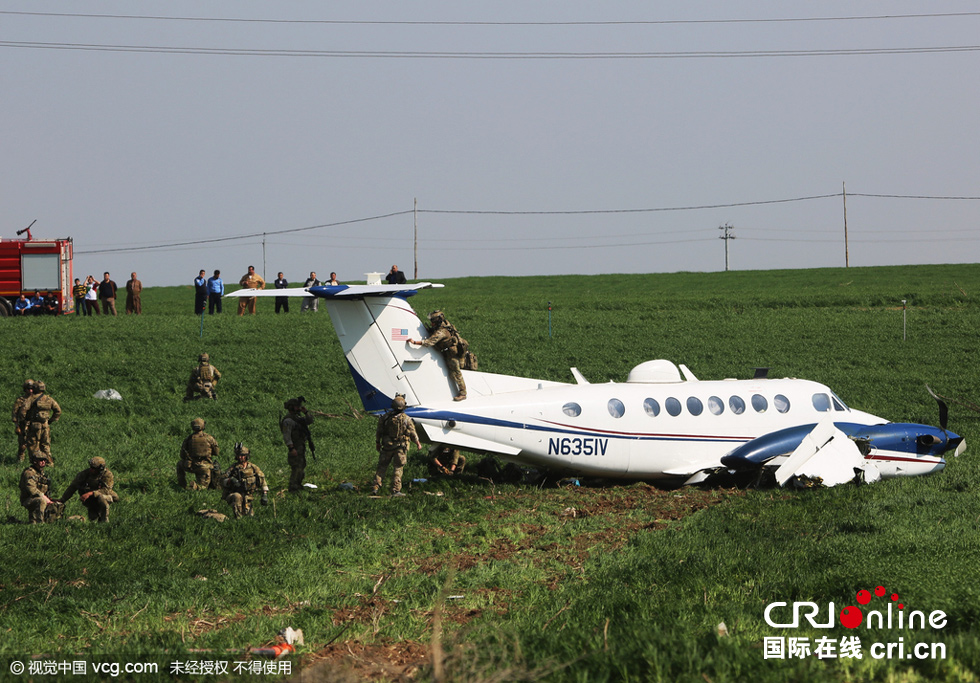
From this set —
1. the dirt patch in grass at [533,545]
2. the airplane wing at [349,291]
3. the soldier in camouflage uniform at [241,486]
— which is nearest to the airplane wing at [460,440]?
the dirt patch in grass at [533,545]

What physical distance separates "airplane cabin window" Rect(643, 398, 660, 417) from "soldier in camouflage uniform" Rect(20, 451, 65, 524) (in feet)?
36.5

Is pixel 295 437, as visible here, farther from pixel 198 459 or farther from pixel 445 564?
pixel 445 564

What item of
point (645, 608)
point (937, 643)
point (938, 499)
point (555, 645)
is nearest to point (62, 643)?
point (555, 645)

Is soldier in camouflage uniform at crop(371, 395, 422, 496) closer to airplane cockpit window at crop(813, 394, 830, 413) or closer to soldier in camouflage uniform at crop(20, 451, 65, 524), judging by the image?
soldier in camouflage uniform at crop(20, 451, 65, 524)

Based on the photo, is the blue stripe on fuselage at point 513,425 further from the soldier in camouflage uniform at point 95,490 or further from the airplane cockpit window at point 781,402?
the soldier in camouflage uniform at point 95,490

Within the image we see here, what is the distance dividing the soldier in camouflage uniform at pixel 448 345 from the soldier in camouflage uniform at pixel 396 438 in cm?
134

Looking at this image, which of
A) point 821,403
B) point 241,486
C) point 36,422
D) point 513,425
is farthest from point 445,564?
point 821,403

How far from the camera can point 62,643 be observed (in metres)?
10.1

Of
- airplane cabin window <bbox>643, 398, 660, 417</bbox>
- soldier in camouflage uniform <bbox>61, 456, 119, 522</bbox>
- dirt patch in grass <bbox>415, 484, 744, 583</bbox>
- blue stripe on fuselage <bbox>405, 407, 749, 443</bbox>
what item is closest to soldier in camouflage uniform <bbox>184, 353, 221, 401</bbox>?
blue stripe on fuselage <bbox>405, 407, 749, 443</bbox>

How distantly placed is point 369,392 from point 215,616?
316 inches

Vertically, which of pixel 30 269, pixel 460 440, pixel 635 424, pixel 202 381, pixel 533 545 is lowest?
pixel 533 545

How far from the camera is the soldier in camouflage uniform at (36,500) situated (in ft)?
51.5

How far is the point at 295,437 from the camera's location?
1844 cm

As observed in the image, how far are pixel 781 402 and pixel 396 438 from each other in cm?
889
